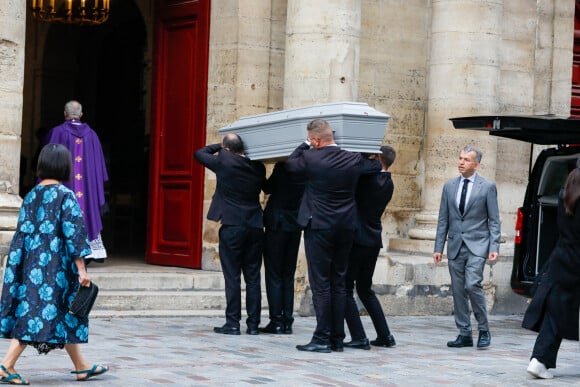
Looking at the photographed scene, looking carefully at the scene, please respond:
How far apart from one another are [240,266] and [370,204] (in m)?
1.42

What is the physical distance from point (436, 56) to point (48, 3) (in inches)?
226

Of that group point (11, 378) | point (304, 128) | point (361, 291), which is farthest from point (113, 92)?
point (11, 378)

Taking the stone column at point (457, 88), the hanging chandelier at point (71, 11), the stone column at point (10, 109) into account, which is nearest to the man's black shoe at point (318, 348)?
the stone column at point (10, 109)

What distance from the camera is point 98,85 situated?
71.6ft

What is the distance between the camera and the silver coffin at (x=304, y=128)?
34.6ft

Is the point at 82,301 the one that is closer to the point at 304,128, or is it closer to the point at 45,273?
the point at 45,273

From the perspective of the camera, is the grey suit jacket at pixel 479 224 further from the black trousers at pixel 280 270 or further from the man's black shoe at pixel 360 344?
the black trousers at pixel 280 270

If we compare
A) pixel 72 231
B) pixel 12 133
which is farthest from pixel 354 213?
pixel 12 133

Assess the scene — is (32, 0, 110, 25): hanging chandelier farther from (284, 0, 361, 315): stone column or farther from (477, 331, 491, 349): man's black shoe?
(477, 331, 491, 349): man's black shoe

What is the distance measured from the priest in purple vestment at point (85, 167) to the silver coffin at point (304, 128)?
2.29 metres

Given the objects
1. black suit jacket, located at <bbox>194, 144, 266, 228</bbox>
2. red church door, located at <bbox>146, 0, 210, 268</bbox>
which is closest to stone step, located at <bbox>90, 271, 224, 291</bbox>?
red church door, located at <bbox>146, 0, 210, 268</bbox>

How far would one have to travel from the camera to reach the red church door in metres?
14.6

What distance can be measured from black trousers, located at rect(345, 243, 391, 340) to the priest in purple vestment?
10.9ft

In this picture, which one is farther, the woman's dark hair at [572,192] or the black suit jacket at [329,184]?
the black suit jacket at [329,184]
